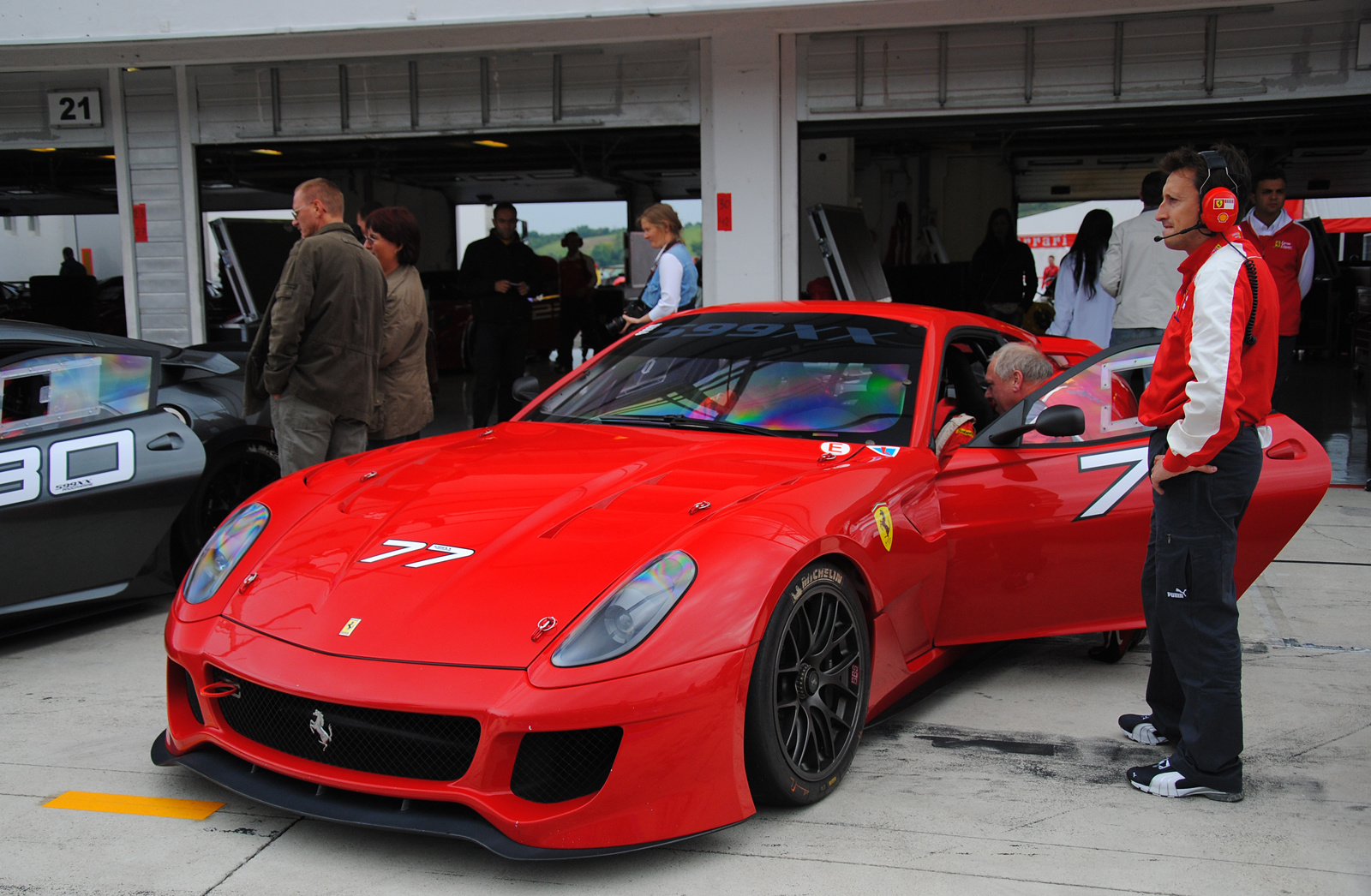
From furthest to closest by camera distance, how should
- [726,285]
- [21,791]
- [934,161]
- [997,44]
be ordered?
1. [934,161]
2. [726,285]
3. [997,44]
4. [21,791]

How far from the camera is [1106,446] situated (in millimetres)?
3564

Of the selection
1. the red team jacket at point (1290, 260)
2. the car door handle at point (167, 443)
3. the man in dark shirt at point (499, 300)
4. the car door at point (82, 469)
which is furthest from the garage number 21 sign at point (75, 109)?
the red team jacket at point (1290, 260)

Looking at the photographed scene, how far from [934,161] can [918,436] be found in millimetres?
15488

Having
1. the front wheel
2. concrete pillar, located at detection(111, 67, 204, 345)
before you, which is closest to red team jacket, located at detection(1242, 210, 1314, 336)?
the front wheel

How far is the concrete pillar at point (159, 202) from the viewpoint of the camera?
9227mm

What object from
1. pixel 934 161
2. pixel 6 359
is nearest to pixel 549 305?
pixel 934 161

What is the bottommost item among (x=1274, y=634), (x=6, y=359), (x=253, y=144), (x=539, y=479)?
(x=1274, y=634)

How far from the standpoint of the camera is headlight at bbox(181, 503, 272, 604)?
296 centimetres

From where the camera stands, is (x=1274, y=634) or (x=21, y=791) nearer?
(x=21, y=791)

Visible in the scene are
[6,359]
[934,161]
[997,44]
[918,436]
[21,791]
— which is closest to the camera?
[21,791]

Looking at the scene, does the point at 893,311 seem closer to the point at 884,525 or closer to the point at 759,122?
the point at 884,525

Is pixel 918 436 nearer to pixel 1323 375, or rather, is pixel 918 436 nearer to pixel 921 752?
pixel 921 752

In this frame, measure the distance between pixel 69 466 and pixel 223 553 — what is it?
1578 mm

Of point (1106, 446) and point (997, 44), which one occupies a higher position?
point (997, 44)
